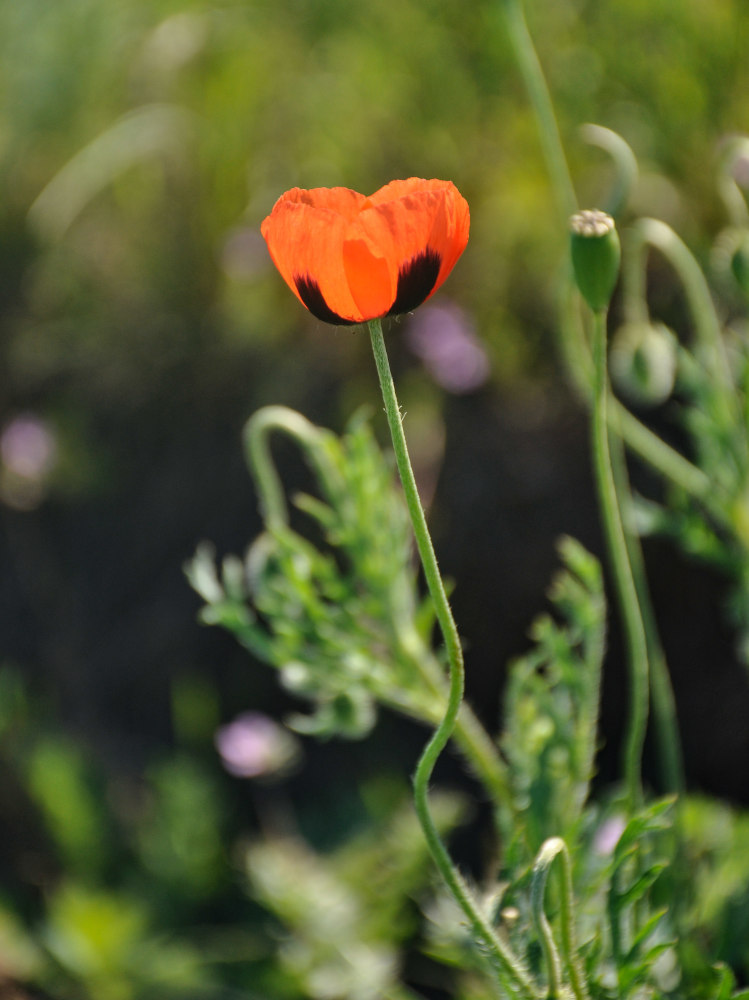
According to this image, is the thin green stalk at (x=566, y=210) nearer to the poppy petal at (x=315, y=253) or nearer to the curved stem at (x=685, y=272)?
the curved stem at (x=685, y=272)

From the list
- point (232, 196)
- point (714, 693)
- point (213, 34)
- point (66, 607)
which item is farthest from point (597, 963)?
point (213, 34)

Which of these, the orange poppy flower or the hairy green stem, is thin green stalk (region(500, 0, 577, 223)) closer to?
the orange poppy flower

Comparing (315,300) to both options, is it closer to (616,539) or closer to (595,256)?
(595,256)

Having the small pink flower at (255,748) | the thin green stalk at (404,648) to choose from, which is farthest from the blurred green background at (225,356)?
the thin green stalk at (404,648)

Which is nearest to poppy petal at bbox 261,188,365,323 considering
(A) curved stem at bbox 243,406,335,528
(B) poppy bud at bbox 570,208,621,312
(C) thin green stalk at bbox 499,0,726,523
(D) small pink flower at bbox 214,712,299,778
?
(B) poppy bud at bbox 570,208,621,312

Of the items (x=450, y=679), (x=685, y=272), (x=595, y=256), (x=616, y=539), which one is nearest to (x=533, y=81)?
(x=685, y=272)

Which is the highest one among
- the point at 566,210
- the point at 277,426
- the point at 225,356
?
the point at 225,356
